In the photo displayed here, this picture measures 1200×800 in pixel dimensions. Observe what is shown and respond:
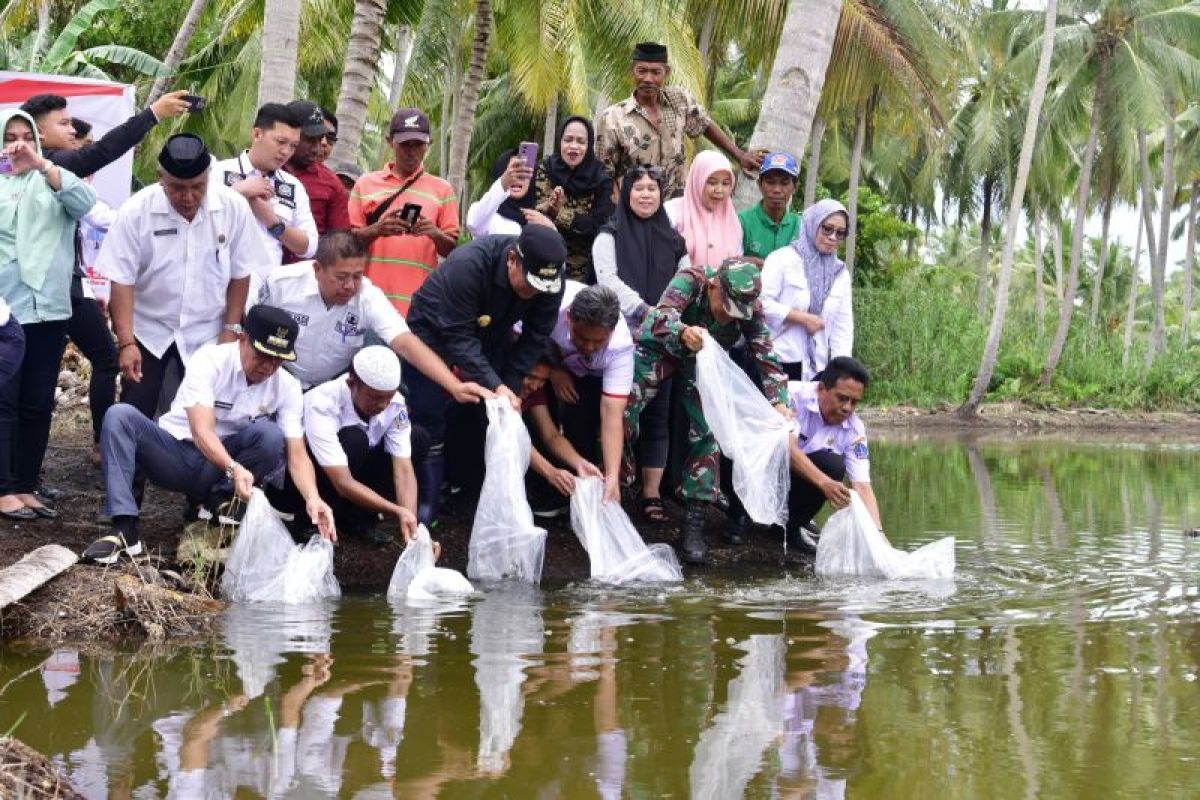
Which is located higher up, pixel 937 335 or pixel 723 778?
pixel 937 335

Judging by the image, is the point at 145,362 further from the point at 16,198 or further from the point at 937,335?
the point at 937,335

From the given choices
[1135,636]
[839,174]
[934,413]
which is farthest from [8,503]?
[839,174]

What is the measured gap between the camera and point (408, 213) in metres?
7.11

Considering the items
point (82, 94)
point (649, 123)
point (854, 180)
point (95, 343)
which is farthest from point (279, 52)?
point (854, 180)

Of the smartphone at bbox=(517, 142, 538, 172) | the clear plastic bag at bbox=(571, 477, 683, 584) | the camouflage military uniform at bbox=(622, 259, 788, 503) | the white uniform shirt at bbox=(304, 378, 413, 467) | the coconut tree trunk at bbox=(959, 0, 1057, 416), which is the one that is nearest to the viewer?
the white uniform shirt at bbox=(304, 378, 413, 467)

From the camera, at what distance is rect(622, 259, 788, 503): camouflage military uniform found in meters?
7.01

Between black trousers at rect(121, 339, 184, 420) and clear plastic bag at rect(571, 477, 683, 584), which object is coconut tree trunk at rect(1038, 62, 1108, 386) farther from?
black trousers at rect(121, 339, 184, 420)

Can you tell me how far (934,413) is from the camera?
24.9 m

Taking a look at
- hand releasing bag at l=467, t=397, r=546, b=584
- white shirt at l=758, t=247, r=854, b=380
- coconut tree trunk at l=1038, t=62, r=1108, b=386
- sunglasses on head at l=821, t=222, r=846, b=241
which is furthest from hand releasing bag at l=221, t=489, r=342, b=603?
coconut tree trunk at l=1038, t=62, r=1108, b=386

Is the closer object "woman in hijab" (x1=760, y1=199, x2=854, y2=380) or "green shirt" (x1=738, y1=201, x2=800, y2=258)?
"woman in hijab" (x1=760, y1=199, x2=854, y2=380)

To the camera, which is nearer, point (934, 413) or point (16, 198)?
point (16, 198)

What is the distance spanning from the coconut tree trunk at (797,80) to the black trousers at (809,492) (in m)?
2.58

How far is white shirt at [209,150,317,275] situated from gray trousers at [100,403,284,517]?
3.43ft

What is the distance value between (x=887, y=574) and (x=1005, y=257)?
20.2 meters
